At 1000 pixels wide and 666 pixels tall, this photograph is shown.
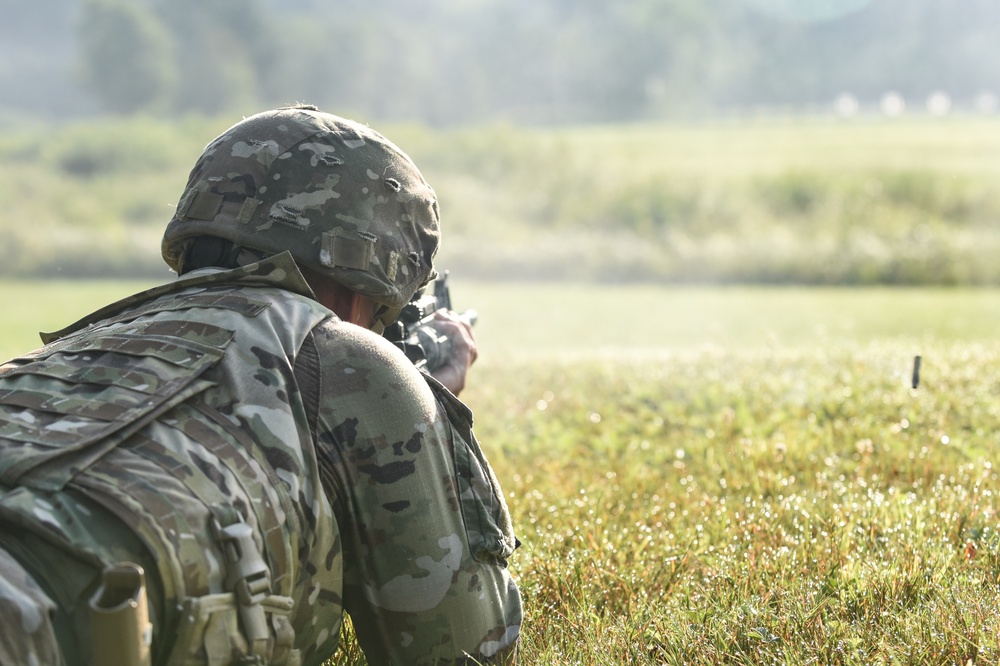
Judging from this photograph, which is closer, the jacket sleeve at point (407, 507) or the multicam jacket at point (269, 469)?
the multicam jacket at point (269, 469)

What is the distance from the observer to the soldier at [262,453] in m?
1.55

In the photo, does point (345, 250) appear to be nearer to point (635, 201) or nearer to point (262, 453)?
point (262, 453)

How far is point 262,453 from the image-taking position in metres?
A: 1.73

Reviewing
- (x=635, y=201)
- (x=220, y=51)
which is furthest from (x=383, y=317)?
(x=220, y=51)

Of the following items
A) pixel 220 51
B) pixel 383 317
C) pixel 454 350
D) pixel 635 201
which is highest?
pixel 220 51

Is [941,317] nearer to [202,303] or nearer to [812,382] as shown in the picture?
[812,382]

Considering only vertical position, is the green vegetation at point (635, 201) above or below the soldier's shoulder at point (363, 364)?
below

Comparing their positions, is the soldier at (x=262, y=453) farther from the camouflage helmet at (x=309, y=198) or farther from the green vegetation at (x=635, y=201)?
the green vegetation at (x=635, y=201)

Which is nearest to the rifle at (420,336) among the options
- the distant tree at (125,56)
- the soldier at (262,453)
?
the soldier at (262,453)

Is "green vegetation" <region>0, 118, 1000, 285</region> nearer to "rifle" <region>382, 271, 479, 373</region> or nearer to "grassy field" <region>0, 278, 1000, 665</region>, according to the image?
"grassy field" <region>0, 278, 1000, 665</region>

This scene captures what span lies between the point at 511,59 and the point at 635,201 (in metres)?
23.1

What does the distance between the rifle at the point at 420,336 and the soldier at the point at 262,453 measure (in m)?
0.15

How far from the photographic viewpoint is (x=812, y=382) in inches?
212

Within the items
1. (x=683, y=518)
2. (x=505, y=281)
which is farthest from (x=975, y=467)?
(x=505, y=281)
